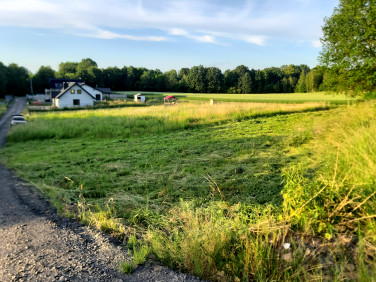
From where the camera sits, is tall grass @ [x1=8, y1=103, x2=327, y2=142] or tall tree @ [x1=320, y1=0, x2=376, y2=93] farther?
tall tree @ [x1=320, y1=0, x2=376, y2=93]

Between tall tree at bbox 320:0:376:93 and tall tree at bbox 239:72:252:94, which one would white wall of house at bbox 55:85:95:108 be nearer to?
tall tree at bbox 239:72:252:94

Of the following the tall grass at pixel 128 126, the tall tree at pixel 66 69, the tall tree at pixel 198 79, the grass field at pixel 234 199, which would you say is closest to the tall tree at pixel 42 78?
the tall tree at pixel 66 69

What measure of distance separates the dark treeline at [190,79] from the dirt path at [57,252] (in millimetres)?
23720

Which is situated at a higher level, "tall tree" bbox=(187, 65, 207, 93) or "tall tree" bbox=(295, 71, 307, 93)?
"tall tree" bbox=(187, 65, 207, 93)

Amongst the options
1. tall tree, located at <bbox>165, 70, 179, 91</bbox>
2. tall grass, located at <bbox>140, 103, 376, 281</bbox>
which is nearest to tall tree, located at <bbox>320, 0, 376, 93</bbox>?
tall grass, located at <bbox>140, 103, 376, 281</bbox>

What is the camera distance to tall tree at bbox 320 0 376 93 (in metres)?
18.8

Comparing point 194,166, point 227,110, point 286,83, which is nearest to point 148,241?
point 194,166

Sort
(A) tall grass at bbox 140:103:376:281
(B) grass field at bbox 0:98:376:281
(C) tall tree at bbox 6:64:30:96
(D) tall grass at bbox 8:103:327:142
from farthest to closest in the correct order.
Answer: (C) tall tree at bbox 6:64:30:96
(D) tall grass at bbox 8:103:327:142
(B) grass field at bbox 0:98:376:281
(A) tall grass at bbox 140:103:376:281

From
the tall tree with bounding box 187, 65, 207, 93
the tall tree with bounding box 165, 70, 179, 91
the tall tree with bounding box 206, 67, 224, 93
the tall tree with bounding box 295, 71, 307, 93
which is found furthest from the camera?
the tall tree with bounding box 165, 70, 179, 91

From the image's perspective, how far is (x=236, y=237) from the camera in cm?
331

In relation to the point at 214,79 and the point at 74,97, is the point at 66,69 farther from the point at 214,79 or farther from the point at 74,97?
the point at 214,79

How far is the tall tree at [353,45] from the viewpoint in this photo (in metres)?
18.8

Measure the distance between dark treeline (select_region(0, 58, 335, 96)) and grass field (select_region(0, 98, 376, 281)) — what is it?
1881cm

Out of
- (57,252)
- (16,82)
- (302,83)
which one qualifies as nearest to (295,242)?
(57,252)
